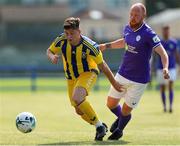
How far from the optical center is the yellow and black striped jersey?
1212 cm

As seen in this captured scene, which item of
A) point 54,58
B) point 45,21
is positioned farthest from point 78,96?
point 45,21

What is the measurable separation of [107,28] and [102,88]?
135ft

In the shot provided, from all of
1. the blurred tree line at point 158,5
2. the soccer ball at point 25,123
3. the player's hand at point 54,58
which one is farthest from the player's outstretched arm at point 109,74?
the blurred tree line at point 158,5

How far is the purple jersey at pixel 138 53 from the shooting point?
1240 centimetres

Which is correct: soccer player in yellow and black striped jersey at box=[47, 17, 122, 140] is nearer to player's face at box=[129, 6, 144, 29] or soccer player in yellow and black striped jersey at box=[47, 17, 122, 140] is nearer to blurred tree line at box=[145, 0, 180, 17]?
player's face at box=[129, 6, 144, 29]

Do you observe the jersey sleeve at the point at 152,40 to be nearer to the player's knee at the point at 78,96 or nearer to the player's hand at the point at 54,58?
the player's knee at the point at 78,96

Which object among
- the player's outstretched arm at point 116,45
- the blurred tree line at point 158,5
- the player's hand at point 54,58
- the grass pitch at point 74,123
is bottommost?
the grass pitch at point 74,123

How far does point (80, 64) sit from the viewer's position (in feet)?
40.3

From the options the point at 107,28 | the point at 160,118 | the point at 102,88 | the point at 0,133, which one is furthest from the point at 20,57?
the point at 0,133

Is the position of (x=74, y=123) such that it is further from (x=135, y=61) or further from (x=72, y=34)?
(x=72, y=34)

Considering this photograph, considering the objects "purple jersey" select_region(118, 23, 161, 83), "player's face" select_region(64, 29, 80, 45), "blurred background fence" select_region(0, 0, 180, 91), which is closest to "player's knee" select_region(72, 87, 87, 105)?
"player's face" select_region(64, 29, 80, 45)

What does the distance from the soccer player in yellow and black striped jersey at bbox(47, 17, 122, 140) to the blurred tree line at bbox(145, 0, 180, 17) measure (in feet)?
224

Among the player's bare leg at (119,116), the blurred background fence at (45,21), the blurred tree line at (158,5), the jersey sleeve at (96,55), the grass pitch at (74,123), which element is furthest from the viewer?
the blurred tree line at (158,5)

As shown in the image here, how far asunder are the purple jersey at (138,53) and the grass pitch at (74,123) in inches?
42.1
